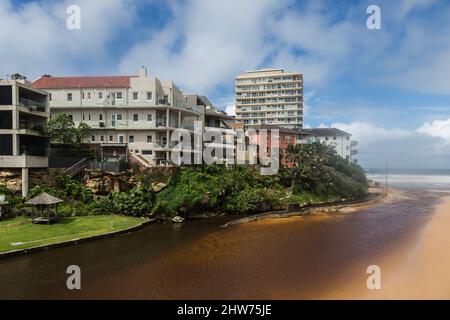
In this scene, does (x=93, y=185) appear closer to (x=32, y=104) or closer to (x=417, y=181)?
(x=32, y=104)

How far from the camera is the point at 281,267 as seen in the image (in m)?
20.1

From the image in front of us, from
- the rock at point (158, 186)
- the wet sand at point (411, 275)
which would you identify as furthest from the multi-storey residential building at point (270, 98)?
the wet sand at point (411, 275)

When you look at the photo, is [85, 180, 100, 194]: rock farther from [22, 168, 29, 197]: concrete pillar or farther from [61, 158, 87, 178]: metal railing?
[22, 168, 29, 197]: concrete pillar

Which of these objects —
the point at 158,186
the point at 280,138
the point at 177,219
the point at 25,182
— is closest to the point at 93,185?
the point at 25,182

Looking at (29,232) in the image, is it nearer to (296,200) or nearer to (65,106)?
(65,106)

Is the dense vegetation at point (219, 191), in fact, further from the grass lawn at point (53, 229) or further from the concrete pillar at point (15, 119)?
the concrete pillar at point (15, 119)

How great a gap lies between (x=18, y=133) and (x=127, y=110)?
16.3 metres

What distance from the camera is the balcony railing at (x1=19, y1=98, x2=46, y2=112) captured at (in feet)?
112

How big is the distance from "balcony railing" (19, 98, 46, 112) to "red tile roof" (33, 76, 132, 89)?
10845 millimetres

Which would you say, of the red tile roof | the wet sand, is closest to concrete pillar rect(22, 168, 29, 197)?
the red tile roof

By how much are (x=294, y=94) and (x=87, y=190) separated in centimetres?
8488

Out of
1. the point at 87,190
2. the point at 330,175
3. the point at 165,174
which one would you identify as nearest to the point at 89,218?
the point at 87,190

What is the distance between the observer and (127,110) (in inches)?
1821

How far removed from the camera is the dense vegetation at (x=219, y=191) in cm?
3297
